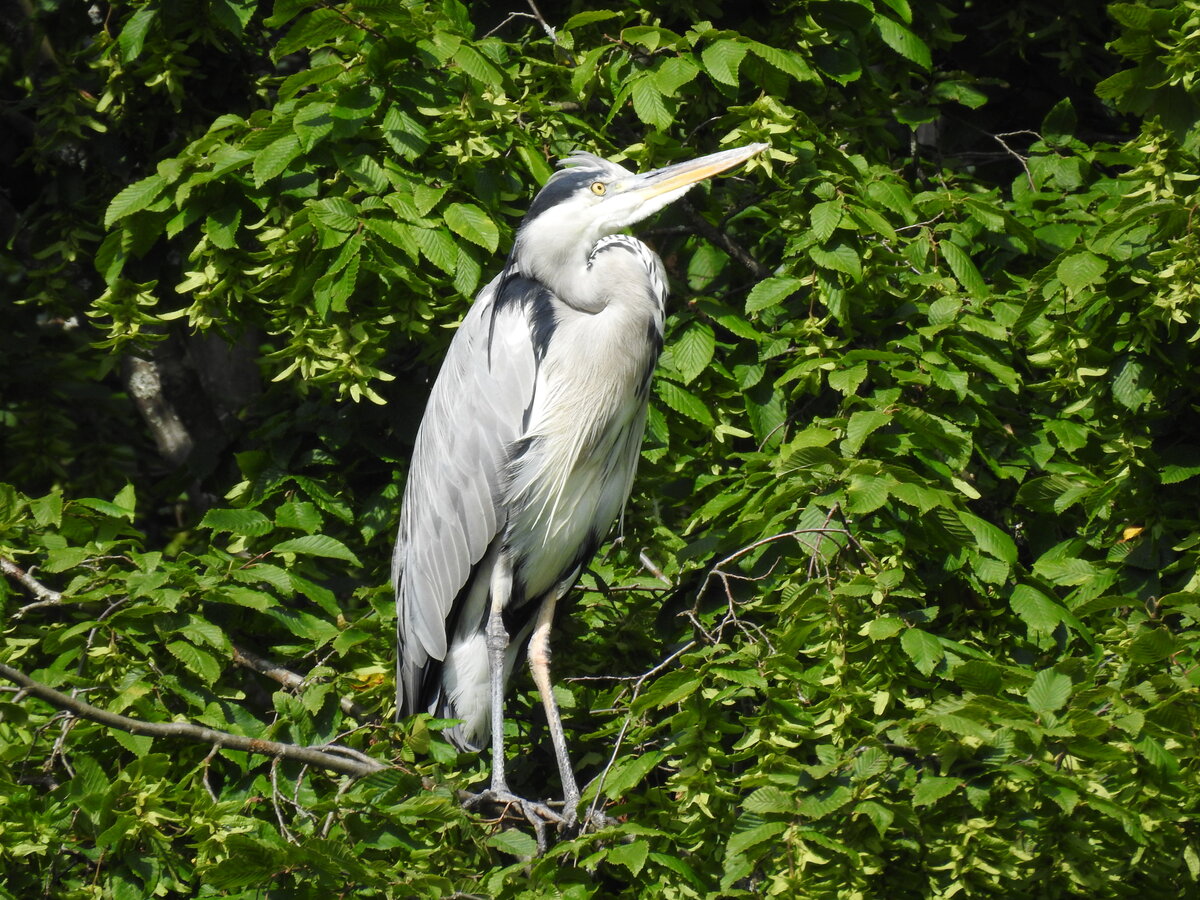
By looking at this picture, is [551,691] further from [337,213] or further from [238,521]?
[337,213]

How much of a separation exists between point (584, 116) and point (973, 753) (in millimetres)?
2246

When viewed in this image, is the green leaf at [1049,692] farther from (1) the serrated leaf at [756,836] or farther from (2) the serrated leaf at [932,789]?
(1) the serrated leaf at [756,836]

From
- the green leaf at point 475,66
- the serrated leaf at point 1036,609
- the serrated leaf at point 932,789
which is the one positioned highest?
the green leaf at point 475,66

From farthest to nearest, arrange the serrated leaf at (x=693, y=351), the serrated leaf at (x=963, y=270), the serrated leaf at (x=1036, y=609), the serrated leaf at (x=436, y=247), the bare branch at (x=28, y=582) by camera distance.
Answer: the serrated leaf at (x=693, y=351)
the serrated leaf at (x=963, y=270)
the serrated leaf at (x=436, y=247)
the bare branch at (x=28, y=582)
the serrated leaf at (x=1036, y=609)

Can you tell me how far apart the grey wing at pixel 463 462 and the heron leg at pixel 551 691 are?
10.3 inches

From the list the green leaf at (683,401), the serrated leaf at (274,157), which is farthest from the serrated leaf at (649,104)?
the serrated leaf at (274,157)

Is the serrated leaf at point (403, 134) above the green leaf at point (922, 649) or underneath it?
above

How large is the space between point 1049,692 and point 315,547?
1741mm

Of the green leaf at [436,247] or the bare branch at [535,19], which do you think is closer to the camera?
the green leaf at [436,247]

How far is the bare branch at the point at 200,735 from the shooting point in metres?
2.21

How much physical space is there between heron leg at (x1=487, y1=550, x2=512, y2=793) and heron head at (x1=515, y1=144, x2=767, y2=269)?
0.90 m

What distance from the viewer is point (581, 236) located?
359cm

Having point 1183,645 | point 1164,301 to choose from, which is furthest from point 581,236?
point 1183,645

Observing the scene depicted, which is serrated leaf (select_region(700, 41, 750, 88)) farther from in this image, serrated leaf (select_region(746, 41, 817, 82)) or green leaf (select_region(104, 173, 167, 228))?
green leaf (select_region(104, 173, 167, 228))
